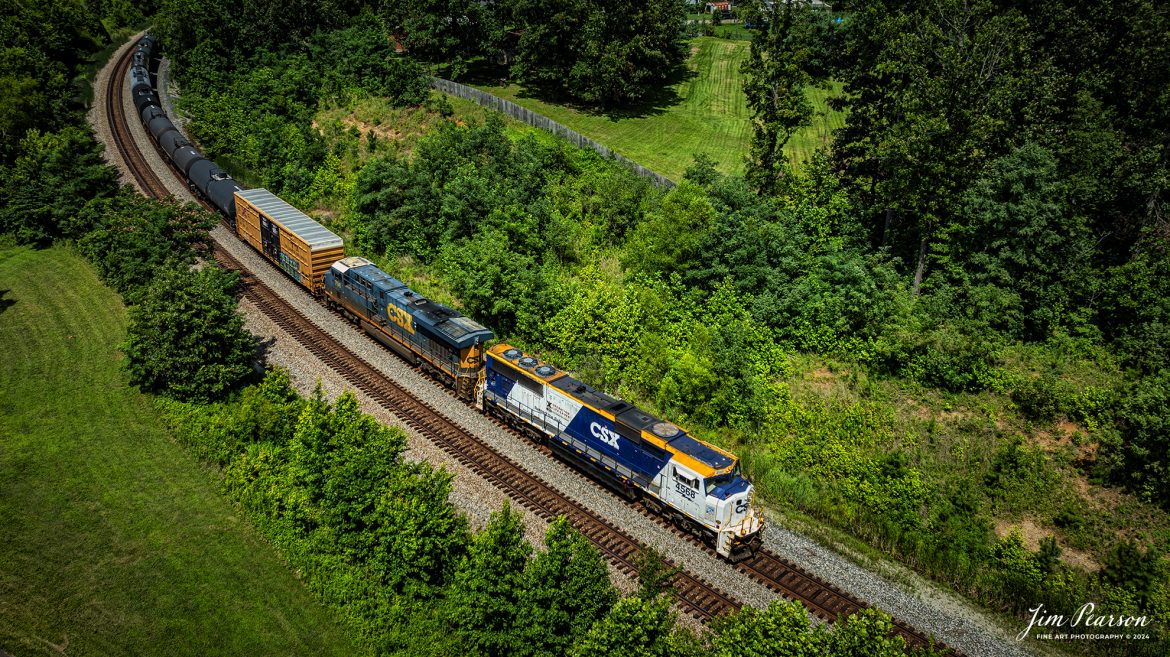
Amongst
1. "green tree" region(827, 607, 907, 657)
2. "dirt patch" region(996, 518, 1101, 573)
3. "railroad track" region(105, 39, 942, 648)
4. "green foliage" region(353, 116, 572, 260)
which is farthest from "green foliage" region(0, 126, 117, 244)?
"dirt patch" region(996, 518, 1101, 573)

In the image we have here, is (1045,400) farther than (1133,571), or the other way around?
(1045,400)

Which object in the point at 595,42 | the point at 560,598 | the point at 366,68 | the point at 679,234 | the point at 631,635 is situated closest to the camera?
the point at 631,635

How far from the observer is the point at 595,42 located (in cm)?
6269

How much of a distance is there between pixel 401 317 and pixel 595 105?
4370cm

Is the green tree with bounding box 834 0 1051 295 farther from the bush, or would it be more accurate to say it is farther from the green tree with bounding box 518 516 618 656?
the green tree with bounding box 518 516 618 656

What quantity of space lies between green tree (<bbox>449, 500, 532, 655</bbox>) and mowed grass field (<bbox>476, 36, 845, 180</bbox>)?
3921cm

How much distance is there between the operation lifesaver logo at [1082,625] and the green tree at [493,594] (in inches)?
668

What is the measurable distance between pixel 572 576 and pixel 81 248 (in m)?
47.4

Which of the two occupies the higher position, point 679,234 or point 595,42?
point 595,42

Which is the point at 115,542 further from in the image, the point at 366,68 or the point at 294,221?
the point at 366,68

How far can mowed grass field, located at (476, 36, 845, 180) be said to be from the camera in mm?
59291

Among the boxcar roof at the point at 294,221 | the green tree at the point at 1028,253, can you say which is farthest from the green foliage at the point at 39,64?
the green tree at the point at 1028,253

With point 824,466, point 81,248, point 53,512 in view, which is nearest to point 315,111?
point 81,248

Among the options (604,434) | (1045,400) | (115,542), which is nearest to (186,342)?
(115,542)
